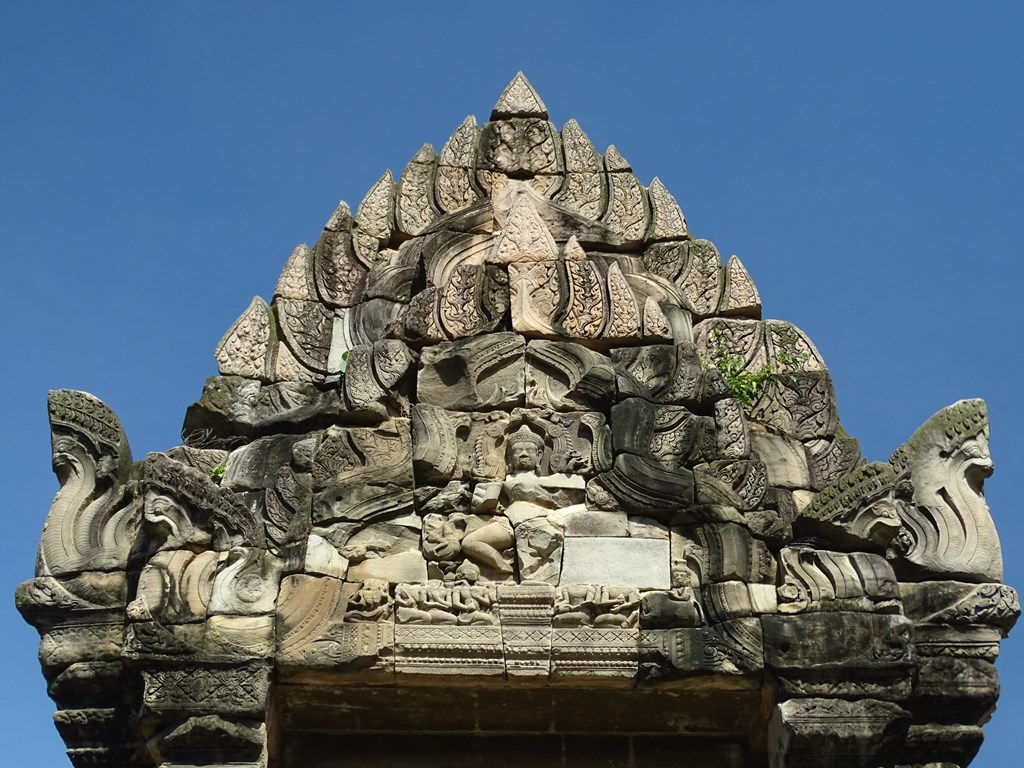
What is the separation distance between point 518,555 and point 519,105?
14.0 feet

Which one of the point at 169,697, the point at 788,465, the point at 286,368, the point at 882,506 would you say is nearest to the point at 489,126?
the point at 286,368

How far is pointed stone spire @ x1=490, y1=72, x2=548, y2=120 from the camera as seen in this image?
44.3 feet

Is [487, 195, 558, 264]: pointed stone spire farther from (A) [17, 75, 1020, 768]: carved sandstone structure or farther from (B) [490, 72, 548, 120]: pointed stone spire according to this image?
(B) [490, 72, 548, 120]: pointed stone spire

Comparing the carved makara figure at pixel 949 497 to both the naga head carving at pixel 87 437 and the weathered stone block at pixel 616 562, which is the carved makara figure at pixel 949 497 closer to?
the weathered stone block at pixel 616 562

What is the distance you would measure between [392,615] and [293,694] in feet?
2.32

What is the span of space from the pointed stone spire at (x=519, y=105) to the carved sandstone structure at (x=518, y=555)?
1.59 meters

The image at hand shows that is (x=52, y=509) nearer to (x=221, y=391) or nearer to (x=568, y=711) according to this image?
(x=221, y=391)

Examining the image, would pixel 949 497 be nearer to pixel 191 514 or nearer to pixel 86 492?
pixel 191 514

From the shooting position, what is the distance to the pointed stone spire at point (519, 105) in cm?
1351

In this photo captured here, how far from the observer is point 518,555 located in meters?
10.6

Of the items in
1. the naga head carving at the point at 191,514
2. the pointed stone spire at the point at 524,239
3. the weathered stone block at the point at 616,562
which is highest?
the pointed stone spire at the point at 524,239

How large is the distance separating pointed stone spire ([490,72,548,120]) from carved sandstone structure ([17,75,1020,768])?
62.6 inches

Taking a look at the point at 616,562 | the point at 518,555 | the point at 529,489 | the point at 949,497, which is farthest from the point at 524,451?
the point at 949,497

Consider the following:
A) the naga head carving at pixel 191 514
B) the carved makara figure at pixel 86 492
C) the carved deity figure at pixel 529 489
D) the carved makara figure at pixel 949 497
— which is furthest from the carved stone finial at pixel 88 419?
the carved makara figure at pixel 949 497
